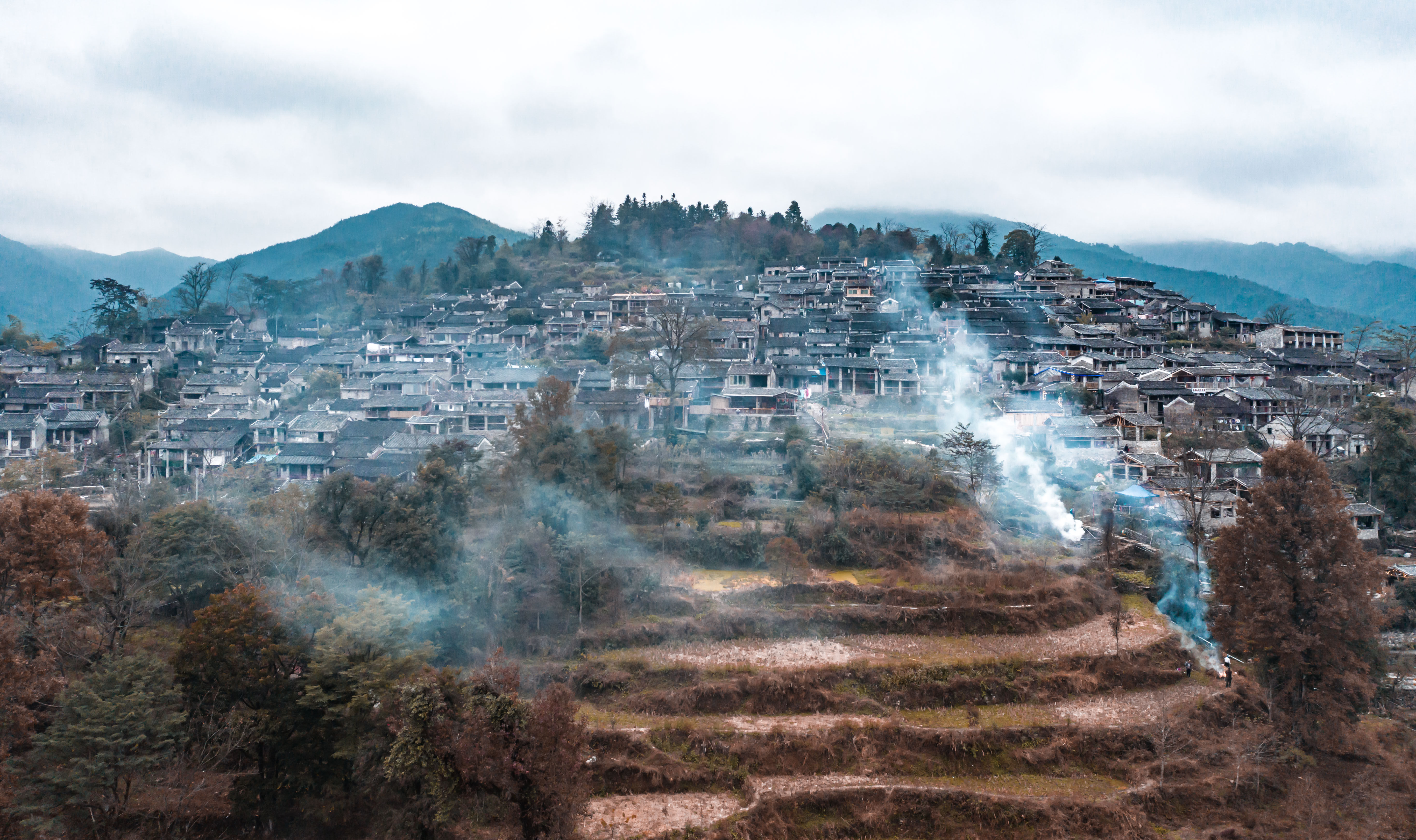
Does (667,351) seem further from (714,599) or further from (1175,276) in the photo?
(1175,276)

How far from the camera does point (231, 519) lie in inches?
771

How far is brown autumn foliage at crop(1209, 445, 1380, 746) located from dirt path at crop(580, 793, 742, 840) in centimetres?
1150

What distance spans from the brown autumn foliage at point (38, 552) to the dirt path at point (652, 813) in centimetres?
1198

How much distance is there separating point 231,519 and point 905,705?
18.3 meters

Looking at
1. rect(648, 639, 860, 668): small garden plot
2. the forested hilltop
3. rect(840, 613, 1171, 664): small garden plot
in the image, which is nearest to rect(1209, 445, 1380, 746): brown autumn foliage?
the forested hilltop

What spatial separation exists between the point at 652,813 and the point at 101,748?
354 inches

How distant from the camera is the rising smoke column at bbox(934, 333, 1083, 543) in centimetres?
2483

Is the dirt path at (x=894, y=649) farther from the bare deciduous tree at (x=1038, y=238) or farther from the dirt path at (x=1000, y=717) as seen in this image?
the bare deciduous tree at (x=1038, y=238)

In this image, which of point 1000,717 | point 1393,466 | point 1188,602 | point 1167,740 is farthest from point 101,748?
point 1393,466

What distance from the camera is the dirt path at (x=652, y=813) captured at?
1330 cm

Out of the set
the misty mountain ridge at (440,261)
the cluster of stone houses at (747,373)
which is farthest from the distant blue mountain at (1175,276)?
the cluster of stone houses at (747,373)

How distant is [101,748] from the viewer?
1073 centimetres

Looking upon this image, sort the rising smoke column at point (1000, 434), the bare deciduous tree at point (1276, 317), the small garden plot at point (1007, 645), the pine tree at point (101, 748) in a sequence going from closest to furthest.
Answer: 1. the pine tree at point (101, 748)
2. the small garden plot at point (1007, 645)
3. the rising smoke column at point (1000, 434)
4. the bare deciduous tree at point (1276, 317)

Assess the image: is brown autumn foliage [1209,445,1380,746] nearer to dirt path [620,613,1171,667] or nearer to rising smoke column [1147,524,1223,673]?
rising smoke column [1147,524,1223,673]
